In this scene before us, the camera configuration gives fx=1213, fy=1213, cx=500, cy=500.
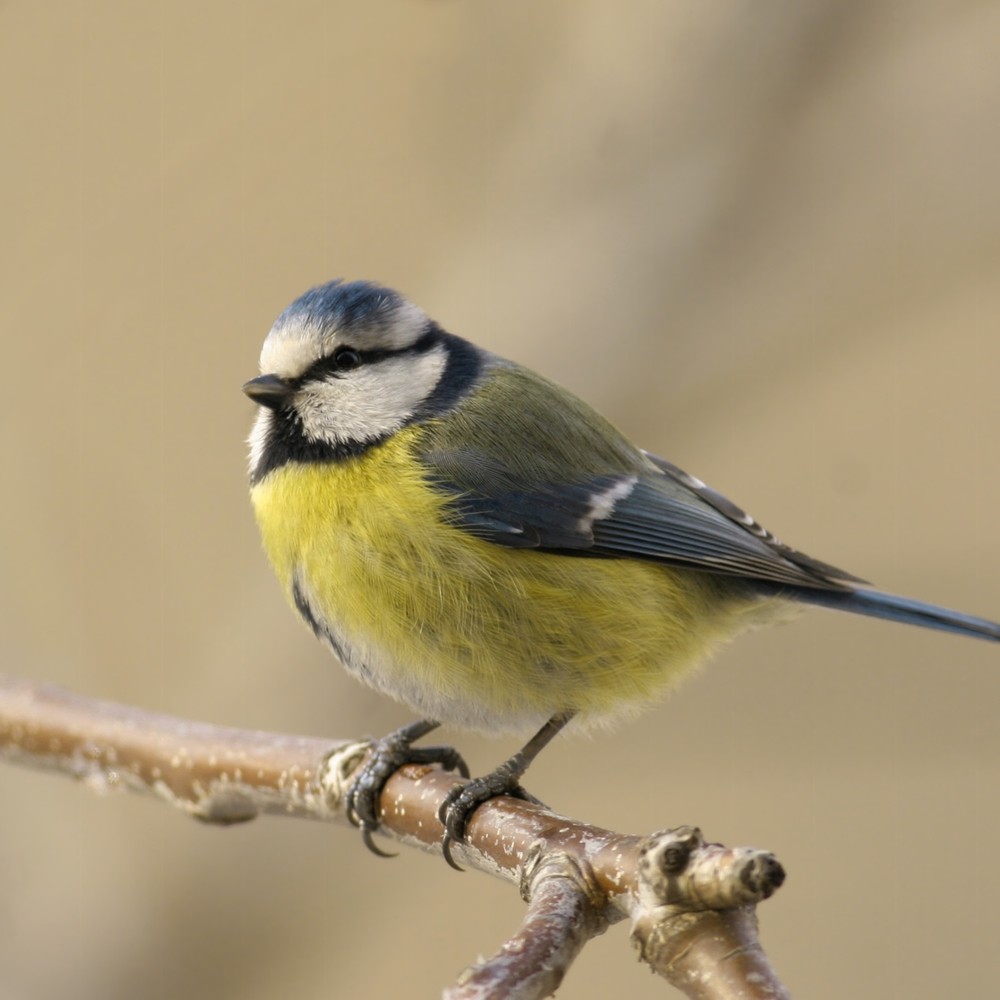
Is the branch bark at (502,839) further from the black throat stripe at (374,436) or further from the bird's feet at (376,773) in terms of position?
the black throat stripe at (374,436)

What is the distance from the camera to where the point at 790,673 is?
2488 millimetres

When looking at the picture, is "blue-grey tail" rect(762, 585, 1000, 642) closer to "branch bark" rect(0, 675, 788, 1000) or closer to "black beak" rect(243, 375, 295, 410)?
"branch bark" rect(0, 675, 788, 1000)

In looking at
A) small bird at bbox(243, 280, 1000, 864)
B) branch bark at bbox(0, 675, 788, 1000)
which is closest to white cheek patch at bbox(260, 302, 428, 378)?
small bird at bbox(243, 280, 1000, 864)

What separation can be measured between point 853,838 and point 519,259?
1.90 metres

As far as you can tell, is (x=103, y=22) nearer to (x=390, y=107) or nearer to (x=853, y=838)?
(x=390, y=107)

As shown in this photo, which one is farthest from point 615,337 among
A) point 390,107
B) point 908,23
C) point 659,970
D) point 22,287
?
point 22,287

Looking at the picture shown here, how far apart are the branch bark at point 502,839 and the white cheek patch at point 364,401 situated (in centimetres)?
52

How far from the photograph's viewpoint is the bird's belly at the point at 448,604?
187 centimetres

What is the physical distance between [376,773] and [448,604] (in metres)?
0.30

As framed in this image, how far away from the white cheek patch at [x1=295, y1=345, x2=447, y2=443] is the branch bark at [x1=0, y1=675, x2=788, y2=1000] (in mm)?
520

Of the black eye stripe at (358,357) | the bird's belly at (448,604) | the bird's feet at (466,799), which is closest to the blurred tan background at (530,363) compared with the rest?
the black eye stripe at (358,357)

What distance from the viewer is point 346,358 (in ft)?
6.78

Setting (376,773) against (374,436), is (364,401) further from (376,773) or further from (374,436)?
(376,773)

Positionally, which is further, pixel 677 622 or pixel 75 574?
pixel 75 574
